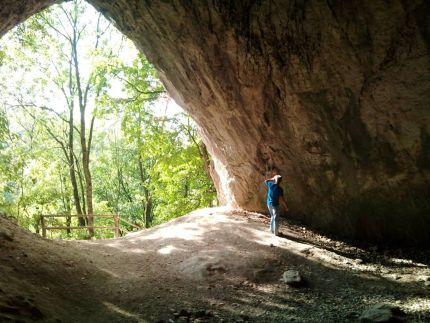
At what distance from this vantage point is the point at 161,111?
1720 centimetres

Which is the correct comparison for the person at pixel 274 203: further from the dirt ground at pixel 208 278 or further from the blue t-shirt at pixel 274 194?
the dirt ground at pixel 208 278

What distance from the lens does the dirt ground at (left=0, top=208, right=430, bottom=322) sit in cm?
516

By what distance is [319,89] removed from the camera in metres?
7.88

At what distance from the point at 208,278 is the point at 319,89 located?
4835 millimetres

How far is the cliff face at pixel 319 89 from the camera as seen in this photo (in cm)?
677

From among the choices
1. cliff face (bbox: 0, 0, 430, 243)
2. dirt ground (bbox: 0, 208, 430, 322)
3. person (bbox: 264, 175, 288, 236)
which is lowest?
dirt ground (bbox: 0, 208, 430, 322)

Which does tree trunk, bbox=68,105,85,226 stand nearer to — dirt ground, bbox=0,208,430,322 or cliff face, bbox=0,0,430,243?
dirt ground, bbox=0,208,430,322

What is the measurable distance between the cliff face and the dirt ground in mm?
1160

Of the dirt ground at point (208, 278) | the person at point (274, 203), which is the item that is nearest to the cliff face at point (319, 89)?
the person at point (274, 203)

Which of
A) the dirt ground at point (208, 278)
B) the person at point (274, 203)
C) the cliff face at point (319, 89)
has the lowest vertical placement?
the dirt ground at point (208, 278)

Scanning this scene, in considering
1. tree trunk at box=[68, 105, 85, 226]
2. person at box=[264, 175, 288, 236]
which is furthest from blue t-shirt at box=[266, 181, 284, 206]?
tree trunk at box=[68, 105, 85, 226]

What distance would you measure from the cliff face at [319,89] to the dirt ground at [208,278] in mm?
1160

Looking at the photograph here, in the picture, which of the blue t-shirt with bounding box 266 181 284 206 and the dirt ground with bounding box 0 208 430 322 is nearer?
the dirt ground with bounding box 0 208 430 322

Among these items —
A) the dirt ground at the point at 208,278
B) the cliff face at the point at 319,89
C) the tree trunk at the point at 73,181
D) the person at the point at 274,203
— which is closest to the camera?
the dirt ground at the point at 208,278
